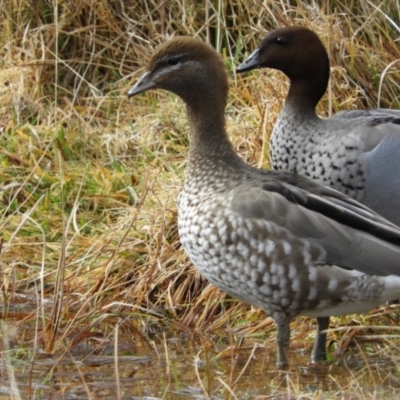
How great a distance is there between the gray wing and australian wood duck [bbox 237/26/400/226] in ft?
2.25

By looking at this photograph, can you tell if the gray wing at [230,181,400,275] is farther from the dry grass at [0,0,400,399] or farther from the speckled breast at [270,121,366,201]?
the speckled breast at [270,121,366,201]

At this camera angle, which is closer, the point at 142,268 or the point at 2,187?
the point at 142,268

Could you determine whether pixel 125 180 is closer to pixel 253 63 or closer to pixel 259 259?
pixel 253 63

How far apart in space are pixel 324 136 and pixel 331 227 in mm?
1020

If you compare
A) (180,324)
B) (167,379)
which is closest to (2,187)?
(180,324)

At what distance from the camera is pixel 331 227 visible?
14.6 feet

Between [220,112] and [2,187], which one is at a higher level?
[220,112]

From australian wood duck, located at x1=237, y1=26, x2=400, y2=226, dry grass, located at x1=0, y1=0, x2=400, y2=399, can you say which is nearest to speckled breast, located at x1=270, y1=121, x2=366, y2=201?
australian wood duck, located at x1=237, y1=26, x2=400, y2=226

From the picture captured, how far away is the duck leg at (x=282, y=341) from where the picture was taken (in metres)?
4.49

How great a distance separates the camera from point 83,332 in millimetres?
4715

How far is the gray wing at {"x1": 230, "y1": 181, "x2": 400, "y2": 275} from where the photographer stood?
4.42 metres

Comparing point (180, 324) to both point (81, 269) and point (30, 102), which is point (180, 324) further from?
point (30, 102)

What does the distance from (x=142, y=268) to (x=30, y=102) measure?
2.26 meters

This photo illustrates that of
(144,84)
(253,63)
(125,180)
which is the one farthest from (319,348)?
(125,180)
